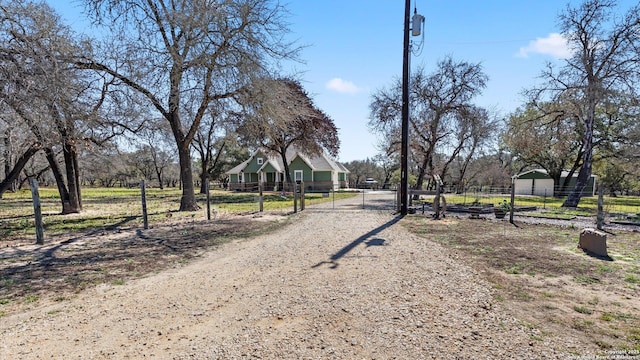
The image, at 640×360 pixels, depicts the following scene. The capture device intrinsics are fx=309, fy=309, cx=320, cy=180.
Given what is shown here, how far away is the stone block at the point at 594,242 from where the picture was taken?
19.6 feet

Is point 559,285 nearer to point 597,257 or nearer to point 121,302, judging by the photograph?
point 597,257

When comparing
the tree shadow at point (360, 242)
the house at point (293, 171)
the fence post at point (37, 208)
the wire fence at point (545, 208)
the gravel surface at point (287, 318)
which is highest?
the house at point (293, 171)

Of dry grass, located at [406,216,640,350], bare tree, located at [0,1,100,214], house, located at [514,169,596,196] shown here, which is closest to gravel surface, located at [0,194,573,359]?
dry grass, located at [406,216,640,350]

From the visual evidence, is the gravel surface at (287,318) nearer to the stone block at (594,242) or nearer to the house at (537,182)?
the stone block at (594,242)

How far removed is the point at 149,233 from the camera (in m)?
8.63

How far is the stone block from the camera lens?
597 centimetres

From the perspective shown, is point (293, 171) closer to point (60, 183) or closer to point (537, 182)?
point (60, 183)

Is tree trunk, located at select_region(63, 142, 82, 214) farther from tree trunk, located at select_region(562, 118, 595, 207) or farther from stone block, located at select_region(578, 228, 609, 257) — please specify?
tree trunk, located at select_region(562, 118, 595, 207)

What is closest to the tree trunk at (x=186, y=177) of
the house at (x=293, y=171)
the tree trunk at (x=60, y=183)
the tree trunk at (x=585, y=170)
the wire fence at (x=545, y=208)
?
the tree trunk at (x=60, y=183)

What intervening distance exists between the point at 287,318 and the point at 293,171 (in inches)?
1233

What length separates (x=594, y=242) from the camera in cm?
609

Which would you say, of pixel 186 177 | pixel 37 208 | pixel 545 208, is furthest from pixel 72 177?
pixel 545 208

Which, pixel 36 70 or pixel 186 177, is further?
pixel 186 177

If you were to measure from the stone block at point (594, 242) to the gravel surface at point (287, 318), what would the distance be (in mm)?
3139
